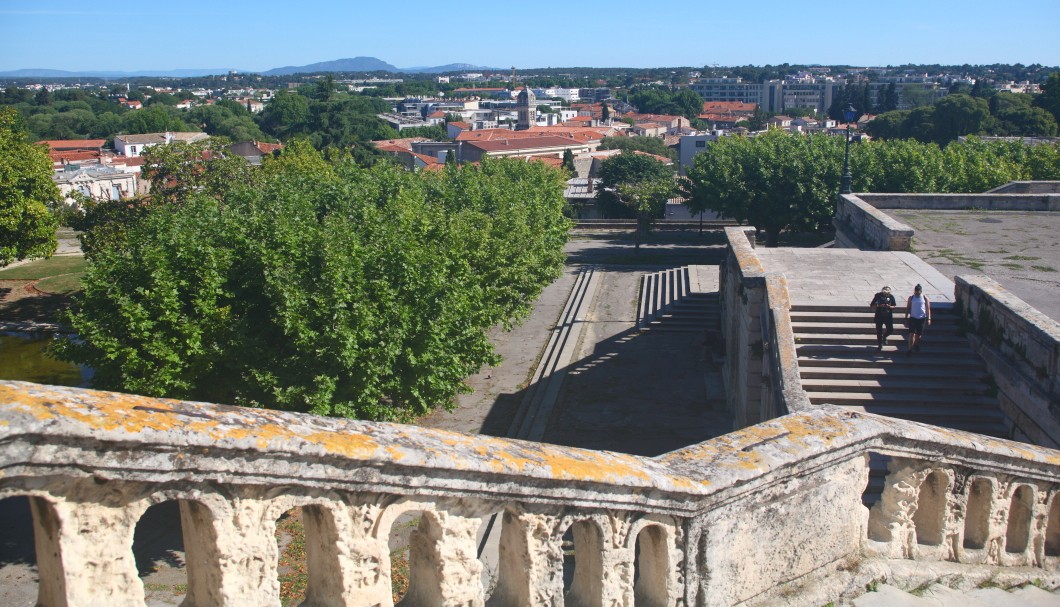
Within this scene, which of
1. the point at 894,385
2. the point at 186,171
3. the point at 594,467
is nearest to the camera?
the point at 594,467

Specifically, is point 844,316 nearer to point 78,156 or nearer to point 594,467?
point 594,467

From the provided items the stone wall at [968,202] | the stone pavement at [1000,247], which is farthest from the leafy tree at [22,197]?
the stone pavement at [1000,247]

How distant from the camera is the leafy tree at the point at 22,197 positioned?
28094mm

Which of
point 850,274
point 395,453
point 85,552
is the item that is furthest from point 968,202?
point 85,552

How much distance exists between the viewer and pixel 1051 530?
299 inches

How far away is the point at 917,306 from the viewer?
12.6 metres

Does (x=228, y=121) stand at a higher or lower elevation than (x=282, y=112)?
lower

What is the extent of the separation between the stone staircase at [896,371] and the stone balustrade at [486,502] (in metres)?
4.80

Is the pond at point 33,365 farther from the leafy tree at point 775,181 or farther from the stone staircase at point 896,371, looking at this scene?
the leafy tree at point 775,181

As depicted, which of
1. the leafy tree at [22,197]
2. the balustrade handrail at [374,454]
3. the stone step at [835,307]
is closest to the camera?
the balustrade handrail at [374,454]

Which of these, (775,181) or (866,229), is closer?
(866,229)

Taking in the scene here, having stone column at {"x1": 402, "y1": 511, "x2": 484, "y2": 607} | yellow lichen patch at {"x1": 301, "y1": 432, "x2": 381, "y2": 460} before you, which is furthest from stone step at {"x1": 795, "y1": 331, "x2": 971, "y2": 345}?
yellow lichen patch at {"x1": 301, "y1": 432, "x2": 381, "y2": 460}

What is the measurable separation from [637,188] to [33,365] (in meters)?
29.9

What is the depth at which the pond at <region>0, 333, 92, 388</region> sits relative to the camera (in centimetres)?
2550
